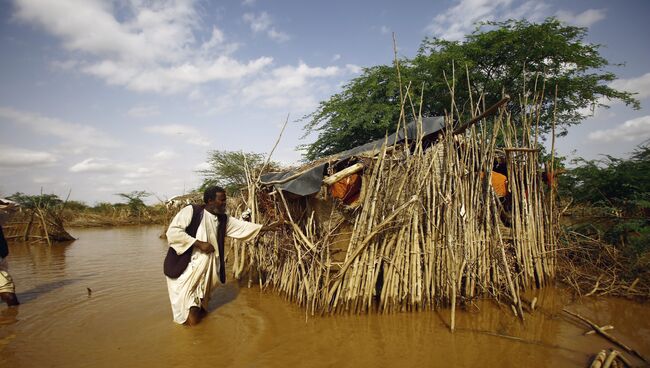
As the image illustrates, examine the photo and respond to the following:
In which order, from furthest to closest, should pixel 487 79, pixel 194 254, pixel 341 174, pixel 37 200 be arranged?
pixel 37 200
pixel 487 79
pixel 341 174
pixel 194 254

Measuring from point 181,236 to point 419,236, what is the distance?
2668 mm

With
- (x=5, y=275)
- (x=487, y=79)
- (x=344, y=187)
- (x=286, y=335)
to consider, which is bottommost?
(x=286, y=335)

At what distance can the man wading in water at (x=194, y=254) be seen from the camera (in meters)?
3.67

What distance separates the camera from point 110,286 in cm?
594

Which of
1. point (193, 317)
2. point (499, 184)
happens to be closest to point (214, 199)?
point (193, 317)

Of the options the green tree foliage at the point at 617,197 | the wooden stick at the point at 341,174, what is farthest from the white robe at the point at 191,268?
the green tree foliage at the point at 617,197

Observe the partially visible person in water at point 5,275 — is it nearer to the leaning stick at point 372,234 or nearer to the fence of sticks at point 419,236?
the fence of sticks at point 419,236

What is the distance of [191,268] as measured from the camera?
377 centimetres

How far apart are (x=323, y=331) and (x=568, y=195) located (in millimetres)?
7253

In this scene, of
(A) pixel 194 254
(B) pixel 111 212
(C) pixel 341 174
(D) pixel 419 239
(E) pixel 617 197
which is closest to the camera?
(A) pixel 194 254

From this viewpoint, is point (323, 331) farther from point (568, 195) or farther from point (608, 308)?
point (568, 195)

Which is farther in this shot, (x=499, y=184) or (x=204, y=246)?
(x=499, y=184)

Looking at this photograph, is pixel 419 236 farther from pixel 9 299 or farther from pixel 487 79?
pixel 487 79

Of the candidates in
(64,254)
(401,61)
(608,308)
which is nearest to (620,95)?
(401,61)
